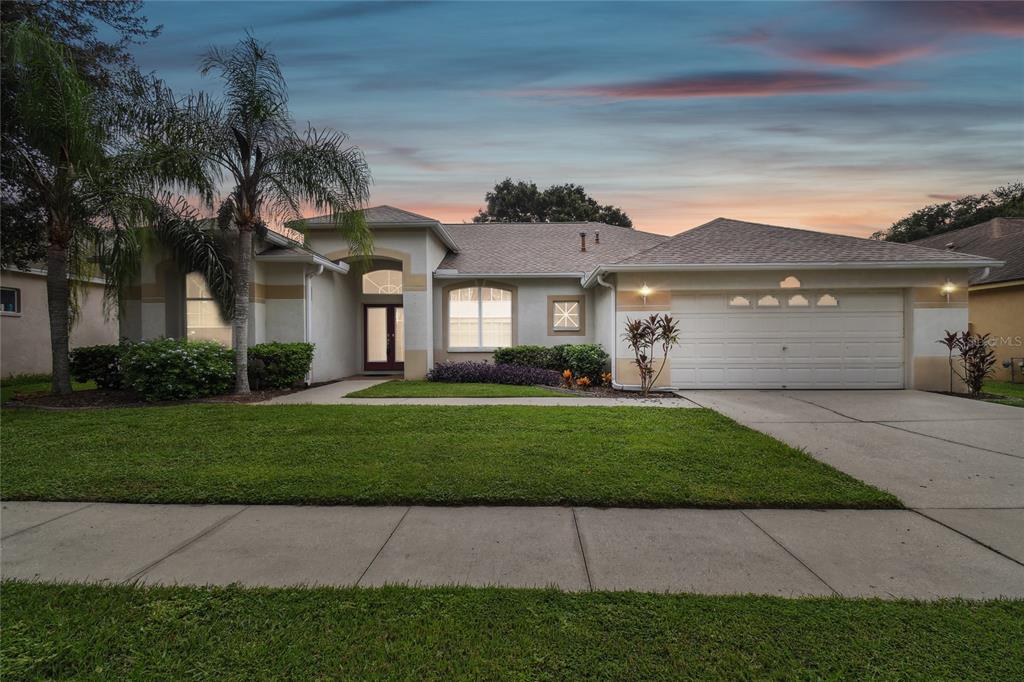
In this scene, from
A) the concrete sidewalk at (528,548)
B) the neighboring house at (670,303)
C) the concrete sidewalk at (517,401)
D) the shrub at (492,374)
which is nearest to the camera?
the concrete sidewalk at (528,548)

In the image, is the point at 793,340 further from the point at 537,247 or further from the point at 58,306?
the point at 58,306

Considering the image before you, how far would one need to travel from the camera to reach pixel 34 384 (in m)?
13.8

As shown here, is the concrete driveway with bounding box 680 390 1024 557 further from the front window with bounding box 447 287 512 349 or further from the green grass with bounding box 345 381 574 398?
the front window with bounding box 447 287 512 349

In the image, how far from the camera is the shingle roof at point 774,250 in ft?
36.1

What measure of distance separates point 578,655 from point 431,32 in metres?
10.8

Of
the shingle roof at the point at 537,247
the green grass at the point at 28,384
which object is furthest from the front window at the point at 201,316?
the shingle roof at the point at 537,247

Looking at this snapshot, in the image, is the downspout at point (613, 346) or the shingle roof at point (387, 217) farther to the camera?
the shingle roof at point (387, 217)

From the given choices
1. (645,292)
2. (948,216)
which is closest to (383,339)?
(645,292)

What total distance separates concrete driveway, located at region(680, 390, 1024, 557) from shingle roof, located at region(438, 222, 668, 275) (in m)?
6.43

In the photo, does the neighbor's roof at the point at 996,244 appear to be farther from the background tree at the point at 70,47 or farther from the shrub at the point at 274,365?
the background tree at the point at 70,47

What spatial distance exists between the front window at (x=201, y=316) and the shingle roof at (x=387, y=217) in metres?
3.15

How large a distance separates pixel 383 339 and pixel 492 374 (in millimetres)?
5110

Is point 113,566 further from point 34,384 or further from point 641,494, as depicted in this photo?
point 34,384

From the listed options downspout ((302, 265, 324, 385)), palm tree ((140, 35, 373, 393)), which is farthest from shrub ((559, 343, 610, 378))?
downspout ((302, 265, 324, 385))
